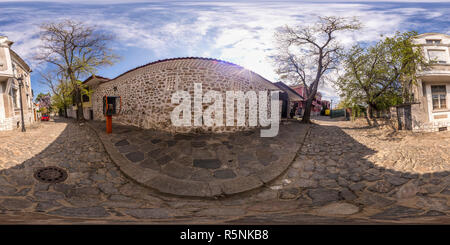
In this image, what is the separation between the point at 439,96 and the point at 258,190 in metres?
4.52

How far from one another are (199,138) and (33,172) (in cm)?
318

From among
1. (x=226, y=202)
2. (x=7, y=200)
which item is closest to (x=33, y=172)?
(x=7, y=200)

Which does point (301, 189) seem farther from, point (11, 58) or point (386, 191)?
point (11, 58)

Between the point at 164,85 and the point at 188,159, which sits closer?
the point at 188,159

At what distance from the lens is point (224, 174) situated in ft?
9.97

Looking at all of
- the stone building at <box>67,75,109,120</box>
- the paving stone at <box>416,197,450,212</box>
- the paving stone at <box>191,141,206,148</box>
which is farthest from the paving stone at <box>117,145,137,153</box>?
the stone building at <box>67,75,109,120</box>

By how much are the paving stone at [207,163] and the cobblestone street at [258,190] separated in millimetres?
752

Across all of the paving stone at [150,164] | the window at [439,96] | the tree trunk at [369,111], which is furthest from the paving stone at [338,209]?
the tree trunk at [369,111]

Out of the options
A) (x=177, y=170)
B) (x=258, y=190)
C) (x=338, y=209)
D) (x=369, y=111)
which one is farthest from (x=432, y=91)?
(x=177, y=170)

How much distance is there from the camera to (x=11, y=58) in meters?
2.27

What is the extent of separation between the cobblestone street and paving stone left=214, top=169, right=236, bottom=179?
42 centimetres

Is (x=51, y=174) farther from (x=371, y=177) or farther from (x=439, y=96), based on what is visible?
(x=439, y=96)

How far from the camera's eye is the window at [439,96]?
3.55 m

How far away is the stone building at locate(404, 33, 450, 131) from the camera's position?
2847 millimetres
